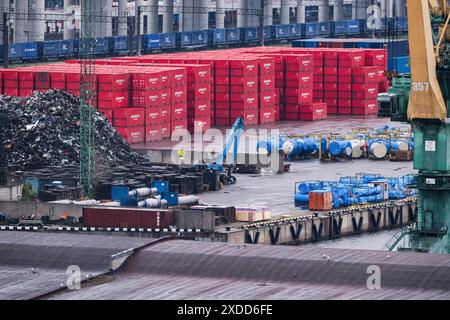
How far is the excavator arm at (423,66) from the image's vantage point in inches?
2977

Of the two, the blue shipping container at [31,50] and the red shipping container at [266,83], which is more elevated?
the blue shipping container at [31,50]

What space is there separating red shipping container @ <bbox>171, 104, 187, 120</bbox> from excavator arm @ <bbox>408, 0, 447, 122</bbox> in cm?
4890

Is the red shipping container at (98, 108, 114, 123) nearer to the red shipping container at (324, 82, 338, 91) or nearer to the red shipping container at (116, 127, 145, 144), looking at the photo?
the red shipping container at (116, 127, 145, 144)

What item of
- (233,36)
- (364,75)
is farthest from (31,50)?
(364,75)

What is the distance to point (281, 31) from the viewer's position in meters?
198

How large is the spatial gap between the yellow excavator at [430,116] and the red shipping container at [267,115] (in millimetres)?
59012

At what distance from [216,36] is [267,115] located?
5323cm

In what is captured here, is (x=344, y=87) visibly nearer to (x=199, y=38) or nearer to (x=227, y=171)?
(x=227, y=171)

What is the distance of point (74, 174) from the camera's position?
331 feet

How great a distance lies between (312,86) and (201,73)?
52.8 ft

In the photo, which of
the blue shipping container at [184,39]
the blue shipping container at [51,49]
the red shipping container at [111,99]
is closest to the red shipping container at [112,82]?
the red shipping container at [111,99]

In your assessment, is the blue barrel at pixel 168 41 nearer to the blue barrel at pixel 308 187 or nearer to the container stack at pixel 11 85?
the container stack at pixel 11 85

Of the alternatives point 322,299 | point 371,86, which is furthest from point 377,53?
point 322,299
